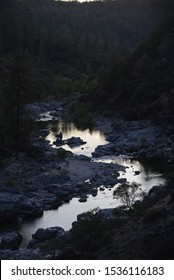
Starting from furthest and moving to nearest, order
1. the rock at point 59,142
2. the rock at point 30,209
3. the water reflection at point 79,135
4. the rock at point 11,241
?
the rock at point 59,142 → the water reflection at point 79,135 → the rock at point 30,209 → the rock at point 11,241

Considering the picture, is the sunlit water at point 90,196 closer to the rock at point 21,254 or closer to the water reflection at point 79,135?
the water reflection at point 79,135

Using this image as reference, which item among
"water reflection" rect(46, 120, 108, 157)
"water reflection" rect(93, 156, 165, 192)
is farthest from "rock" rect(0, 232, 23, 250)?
"water reflection" rect(46, 120, 108, 157)

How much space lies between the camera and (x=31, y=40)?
147750 mm

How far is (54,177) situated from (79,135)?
86.3 ft

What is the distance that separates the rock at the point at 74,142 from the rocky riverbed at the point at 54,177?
0.15 ft

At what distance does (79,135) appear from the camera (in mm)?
66125

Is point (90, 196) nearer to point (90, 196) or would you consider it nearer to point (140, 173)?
point (90, 196)

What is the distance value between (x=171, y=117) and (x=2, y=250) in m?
46.2

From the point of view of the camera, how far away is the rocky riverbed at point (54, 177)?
2758 cm

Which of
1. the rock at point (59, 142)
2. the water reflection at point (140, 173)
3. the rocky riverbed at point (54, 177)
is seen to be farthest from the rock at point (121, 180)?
the rock at point (59, 142)

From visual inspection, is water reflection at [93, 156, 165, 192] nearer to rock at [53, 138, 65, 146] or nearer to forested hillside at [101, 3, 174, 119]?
rock at [53, 138, 65, 146]

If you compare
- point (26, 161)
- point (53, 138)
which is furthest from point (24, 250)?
point (53, 138)
